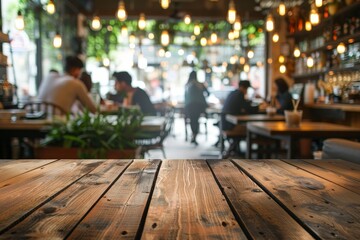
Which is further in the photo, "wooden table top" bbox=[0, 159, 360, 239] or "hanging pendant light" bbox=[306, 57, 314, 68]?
"hanging pendant light" bbox=[306, 57, 314, 68]

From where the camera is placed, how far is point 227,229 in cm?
100

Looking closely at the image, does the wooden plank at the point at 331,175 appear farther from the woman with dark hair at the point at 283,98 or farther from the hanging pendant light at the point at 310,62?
the hanging pendant light at the point at 310,62

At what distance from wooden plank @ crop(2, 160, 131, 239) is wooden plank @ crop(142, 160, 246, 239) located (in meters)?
0.18

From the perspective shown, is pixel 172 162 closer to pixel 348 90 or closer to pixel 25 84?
pixel 348 90

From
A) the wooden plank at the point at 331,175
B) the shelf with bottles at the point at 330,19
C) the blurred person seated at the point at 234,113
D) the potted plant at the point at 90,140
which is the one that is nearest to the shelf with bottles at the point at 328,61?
the shelf with bottles at the point at 330,19

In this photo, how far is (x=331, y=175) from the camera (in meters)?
1.69

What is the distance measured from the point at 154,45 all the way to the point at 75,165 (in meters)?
16.0

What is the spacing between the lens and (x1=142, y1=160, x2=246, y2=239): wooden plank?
3.18 ft

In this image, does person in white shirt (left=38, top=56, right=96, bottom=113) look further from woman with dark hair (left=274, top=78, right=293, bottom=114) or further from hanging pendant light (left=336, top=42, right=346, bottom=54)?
hanging pendant light (left=336, top=42, right=346, bottom=54)

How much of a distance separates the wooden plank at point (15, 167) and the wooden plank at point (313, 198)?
889mm

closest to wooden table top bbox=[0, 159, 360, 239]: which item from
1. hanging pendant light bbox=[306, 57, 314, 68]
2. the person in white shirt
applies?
the person in white shirt

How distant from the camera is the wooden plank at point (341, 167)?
171 centimetres

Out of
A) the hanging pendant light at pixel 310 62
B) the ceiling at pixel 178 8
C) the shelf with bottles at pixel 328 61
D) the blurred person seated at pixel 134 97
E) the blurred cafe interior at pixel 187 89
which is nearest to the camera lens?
the blurred cafe interior at pixel 187 89

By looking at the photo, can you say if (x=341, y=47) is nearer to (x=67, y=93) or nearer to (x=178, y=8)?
(x=67, y=93)
